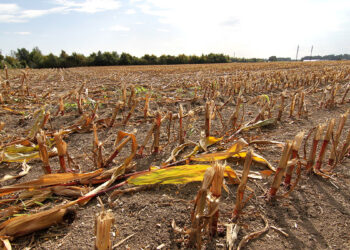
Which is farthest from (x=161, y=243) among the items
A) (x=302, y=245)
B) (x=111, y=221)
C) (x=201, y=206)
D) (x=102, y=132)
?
(x=102, y=132)

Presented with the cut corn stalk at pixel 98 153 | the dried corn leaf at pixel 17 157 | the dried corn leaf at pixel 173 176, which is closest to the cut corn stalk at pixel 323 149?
the dried corn leaf at pixel 173 176

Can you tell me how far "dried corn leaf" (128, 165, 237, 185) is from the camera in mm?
1566

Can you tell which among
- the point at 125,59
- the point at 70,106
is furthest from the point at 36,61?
the point at 70,106

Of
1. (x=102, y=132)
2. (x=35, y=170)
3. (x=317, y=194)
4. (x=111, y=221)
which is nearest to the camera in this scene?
(x=111, y=221)

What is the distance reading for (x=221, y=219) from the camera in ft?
4.33

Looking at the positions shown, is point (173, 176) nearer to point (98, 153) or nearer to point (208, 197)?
point (208, 197)

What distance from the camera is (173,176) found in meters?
1.60

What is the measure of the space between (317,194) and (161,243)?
120 cm

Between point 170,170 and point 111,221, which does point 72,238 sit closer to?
point 111,221

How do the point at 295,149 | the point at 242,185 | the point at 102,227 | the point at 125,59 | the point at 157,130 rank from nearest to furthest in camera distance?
the point at 102,227 < the point at 242,185 < the point at 295,149 < the point at 157,130 < the point at 125,59

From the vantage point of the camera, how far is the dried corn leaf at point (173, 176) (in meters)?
1.57

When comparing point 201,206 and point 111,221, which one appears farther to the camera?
point 201,206

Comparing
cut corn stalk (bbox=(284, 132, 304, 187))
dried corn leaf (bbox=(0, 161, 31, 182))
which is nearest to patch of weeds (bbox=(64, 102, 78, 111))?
dried corn leaf (bbox=(0, 161, 31, 182))

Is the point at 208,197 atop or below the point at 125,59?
below
